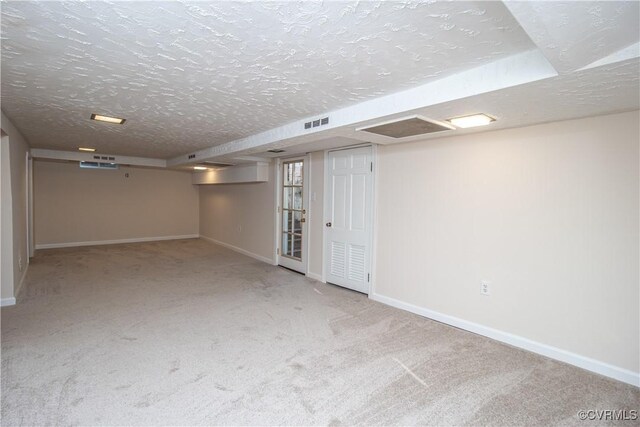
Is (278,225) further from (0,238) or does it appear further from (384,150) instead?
(0,238)

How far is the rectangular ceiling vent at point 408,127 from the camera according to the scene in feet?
8.68

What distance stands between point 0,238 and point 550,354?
18.8 feet

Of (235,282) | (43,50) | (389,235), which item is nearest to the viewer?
(43,50)

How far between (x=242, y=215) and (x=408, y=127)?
5.05m

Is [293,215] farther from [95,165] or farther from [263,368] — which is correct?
[95,165]

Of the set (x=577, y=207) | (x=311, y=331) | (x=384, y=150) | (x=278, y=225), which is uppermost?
(x=384, y=150)

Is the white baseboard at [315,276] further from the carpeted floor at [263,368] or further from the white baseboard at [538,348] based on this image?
the white baseboard at [538,348]

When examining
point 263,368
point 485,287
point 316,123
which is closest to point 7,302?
point 263,368

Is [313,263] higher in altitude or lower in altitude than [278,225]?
lower

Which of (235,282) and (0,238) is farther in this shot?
(235,282)

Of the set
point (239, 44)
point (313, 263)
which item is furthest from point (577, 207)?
→ point (313, 263)

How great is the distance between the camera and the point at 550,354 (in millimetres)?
2740

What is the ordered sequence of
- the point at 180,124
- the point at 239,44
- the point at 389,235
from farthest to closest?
the point at 389,235 < the point at 180,124 < the point at 239,44

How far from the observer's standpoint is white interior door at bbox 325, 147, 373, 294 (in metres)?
4.32
